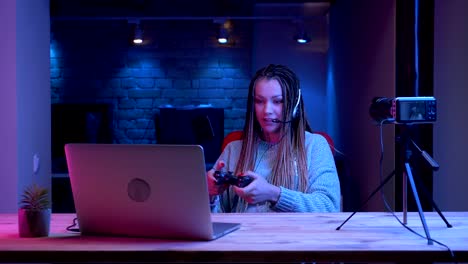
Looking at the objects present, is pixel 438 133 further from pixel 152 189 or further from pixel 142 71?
pixel 142 71

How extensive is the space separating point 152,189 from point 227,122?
5.01 meters

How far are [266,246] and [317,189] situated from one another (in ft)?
2.94

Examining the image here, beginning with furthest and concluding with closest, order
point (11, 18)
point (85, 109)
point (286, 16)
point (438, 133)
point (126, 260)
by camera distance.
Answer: point (286, 16), point (85, 109), point (438, 133), point (11, 18), point (126, 260)

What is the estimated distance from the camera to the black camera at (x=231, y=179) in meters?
1.92

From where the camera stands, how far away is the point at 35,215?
1.58m

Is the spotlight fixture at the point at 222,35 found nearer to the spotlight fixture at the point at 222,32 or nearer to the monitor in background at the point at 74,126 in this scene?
the spotlight fixture at the point at 222,32

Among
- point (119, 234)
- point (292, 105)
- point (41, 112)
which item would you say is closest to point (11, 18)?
point (41, 112)

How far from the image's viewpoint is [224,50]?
6.52 m

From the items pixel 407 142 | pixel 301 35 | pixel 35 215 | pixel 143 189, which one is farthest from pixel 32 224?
pixel 301 35

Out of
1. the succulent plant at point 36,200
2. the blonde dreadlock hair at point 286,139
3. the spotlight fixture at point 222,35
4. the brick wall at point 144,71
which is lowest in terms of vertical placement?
the succulent plant at point 36,200

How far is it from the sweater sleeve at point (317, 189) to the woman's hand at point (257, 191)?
5cm

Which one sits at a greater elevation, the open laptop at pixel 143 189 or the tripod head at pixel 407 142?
the tripod head at pixel 407 142

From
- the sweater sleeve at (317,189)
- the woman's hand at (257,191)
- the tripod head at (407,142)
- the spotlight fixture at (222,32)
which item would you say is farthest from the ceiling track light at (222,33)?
the tripod head at (407,142)

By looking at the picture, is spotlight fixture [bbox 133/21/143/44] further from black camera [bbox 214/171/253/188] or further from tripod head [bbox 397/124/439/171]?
tripod head [bbox 397/124/439/171]
